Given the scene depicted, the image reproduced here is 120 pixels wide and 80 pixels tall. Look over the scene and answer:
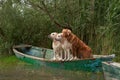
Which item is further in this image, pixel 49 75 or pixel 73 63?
pixel 73 63

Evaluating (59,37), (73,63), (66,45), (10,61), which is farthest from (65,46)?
(10,61)

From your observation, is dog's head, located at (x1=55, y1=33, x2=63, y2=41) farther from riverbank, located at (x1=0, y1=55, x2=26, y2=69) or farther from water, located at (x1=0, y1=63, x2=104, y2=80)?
riverbank, located at (x1=0, y1=55, x2=26, y2=69)

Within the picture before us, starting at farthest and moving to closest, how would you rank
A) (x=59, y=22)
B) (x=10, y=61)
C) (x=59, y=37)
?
(x=59, y=22) → (x=10, y=61) → (x=59, y=37)

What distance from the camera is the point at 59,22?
607 inches

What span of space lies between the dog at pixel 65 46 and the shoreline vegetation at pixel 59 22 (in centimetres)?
126

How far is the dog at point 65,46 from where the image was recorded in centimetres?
1203

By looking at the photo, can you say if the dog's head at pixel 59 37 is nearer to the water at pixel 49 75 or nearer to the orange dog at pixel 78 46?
the orange dog at pixel 78 46

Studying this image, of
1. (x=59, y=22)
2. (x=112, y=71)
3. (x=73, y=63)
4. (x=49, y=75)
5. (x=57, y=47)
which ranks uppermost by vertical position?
(x=59, y=22)

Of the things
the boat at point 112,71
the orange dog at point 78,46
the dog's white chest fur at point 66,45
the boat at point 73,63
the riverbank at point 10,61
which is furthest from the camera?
the riverbank at point 10,61

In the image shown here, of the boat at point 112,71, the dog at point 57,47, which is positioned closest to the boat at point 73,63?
the dog at point 57,47

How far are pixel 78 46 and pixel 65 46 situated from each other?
0.62 meters

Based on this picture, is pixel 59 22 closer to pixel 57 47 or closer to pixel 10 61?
pixel 10 61

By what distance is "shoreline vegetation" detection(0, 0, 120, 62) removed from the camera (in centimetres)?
1207

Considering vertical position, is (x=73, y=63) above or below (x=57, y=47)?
below
